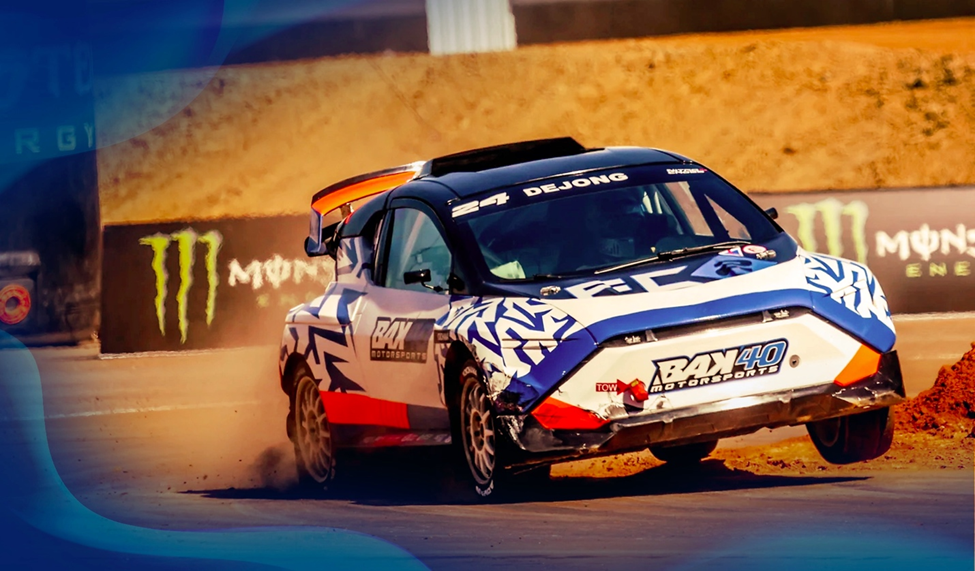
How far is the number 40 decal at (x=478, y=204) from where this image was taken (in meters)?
8.96

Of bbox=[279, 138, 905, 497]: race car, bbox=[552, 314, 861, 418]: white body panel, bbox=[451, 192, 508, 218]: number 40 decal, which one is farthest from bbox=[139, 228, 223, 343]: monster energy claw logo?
bbox=[552, 314, 861, 418]: white body panel

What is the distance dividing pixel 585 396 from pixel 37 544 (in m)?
3.14

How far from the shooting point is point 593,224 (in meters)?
8.89

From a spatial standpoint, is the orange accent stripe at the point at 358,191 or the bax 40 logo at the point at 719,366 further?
the orange accent stripe at the point at 358,191

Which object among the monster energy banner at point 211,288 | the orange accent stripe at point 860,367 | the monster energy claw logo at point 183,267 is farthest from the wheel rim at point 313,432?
the monster energy claw logo at point 183,267

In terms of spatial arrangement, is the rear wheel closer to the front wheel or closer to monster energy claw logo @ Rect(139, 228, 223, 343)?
the front wheel

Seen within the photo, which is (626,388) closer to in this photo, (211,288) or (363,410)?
(363,410)

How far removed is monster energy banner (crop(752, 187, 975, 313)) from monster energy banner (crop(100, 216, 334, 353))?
552cm

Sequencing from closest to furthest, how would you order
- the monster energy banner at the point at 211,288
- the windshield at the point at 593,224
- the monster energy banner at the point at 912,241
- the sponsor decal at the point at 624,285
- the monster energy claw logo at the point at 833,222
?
1. the sponsor decal at the point at 624,285
2. the windshield at the point at 593,224
3. the monster energy banner at the point at 912,241
4. the monster energy claw logo at the point at 833,222
5. the monster energy banner at the point at 211,288

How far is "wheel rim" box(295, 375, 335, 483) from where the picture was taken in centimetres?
1036

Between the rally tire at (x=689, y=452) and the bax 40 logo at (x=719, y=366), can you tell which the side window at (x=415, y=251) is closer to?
the bax 40 logo at (x=719, y=366)
